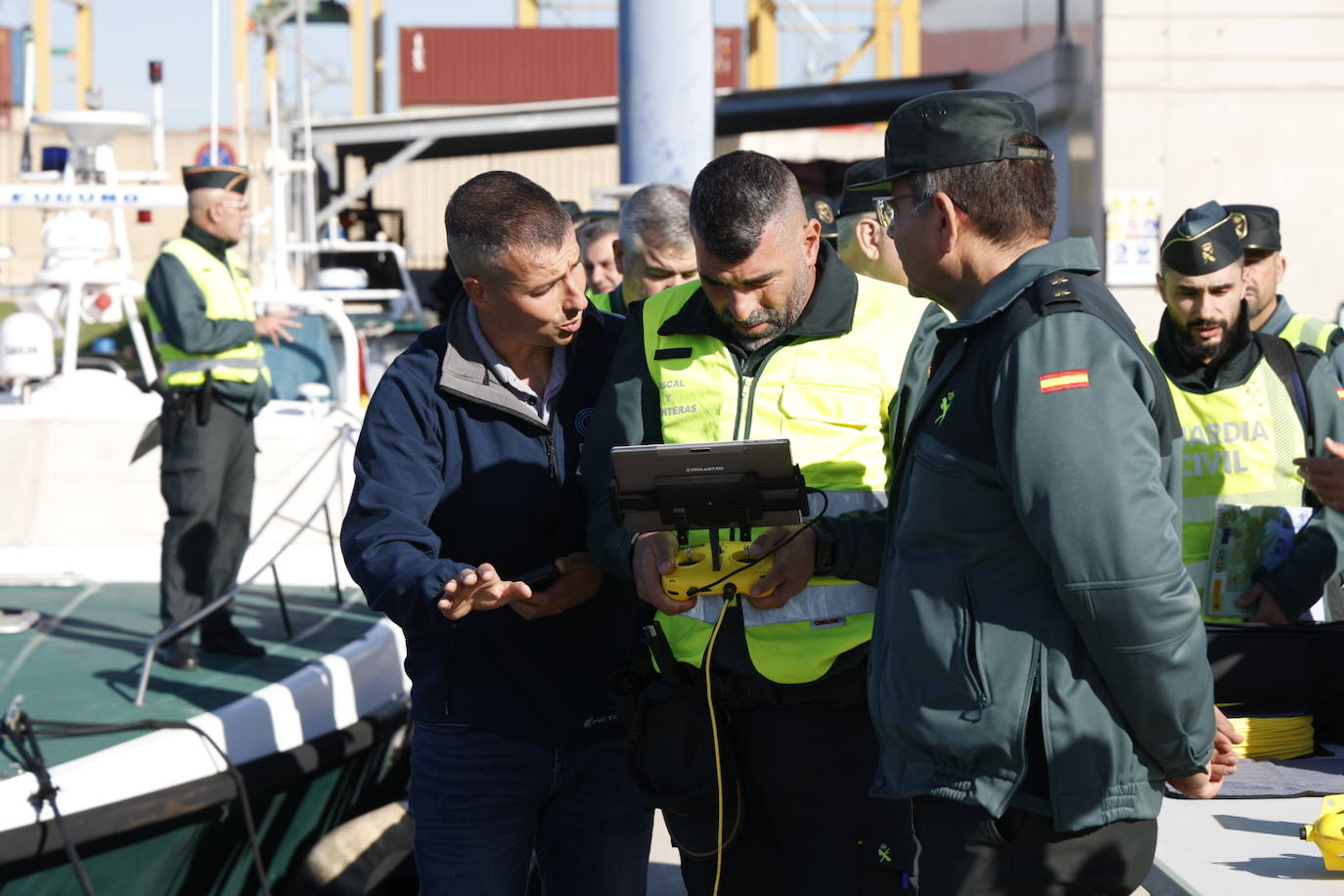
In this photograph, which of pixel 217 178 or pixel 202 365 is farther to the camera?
pixel 217 178

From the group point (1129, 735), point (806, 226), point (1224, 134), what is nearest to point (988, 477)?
point (1129, 735)

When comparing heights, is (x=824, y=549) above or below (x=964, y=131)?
below

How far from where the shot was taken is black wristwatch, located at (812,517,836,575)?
8.55 feet

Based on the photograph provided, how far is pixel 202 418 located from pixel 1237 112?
24.3 ft

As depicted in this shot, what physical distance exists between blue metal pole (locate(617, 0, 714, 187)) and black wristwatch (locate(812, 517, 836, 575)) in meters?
3.63

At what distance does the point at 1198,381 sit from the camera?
4.05 meters

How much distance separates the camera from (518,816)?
2.89 meters

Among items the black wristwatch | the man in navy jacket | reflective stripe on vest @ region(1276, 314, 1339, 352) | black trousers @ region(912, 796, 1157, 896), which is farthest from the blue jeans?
reflective stripe on vest @ region(1276, 314, 1339, 352)

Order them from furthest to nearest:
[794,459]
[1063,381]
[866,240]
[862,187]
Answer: [866,240] → [862,187] → [794,459] → [1063,381]

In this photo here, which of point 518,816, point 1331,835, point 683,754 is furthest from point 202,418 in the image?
point 1331,835

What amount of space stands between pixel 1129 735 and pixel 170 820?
10.7 feet

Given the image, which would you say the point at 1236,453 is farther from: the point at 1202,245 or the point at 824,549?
the point at 824,549

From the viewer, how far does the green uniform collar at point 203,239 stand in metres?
5.91

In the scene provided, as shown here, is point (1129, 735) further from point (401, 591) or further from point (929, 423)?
point (401, 591)
